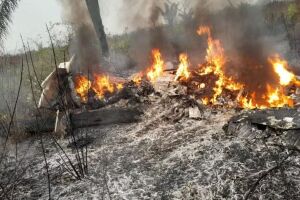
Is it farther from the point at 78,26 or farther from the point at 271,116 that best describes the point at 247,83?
the point at 78,26

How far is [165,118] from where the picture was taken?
9320mm

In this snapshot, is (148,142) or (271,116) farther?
(148,142)

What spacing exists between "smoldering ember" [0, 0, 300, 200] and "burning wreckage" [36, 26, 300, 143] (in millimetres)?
37

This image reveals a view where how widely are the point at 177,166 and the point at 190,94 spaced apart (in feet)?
14.4

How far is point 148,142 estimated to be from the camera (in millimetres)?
7941

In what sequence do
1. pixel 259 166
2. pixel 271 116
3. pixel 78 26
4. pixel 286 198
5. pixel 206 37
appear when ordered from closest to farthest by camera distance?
1. pixel 286 198
2. pixel 259 166
3. pixel 271 116
4. pixel 206 37
5. pixel 78 26

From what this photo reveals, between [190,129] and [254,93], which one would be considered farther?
[254,93]

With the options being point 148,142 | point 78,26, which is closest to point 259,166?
point 148,142

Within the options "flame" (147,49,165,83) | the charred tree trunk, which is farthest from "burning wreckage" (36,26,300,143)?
the charred tree trunk

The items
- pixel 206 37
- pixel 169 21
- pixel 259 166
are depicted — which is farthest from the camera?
pixel 169 21

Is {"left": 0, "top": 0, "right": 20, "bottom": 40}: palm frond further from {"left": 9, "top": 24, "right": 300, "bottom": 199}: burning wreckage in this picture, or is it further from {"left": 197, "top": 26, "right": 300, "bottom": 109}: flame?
{"left": 197, "top": 26, "right": 300, "bottom": 109}: flame

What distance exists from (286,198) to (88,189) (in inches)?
131

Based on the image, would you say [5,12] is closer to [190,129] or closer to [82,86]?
[82,86]

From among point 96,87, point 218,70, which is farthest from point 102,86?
point 218,70
